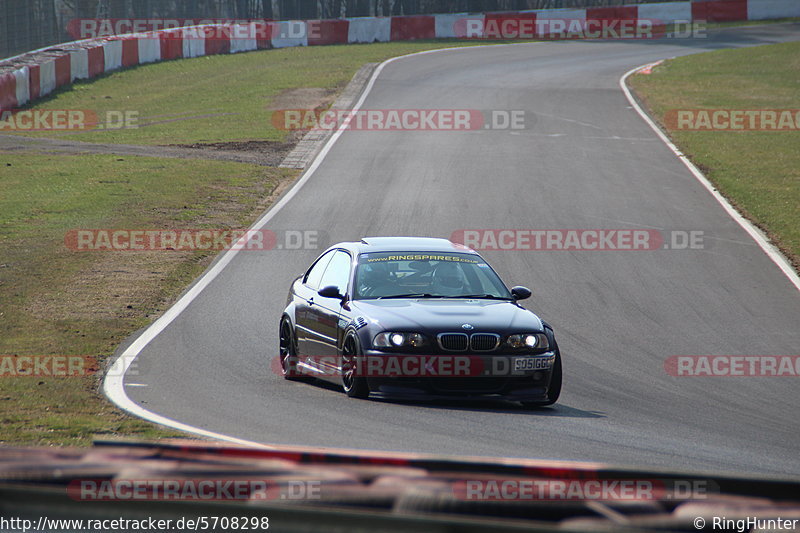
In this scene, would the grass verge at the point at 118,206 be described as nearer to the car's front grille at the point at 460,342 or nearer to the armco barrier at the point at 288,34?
the car's front grille at the point at 460,342

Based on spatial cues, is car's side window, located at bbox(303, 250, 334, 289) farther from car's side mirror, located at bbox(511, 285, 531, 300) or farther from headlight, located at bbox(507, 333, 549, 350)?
headlight, located at bbox(507, 333, 549, 350)

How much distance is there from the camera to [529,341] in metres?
9.33

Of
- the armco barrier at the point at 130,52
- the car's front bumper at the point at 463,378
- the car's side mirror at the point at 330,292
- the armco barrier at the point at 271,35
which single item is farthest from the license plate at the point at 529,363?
the armco barrier at the point at 130,52

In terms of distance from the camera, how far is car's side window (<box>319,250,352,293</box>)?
1068 centimetres

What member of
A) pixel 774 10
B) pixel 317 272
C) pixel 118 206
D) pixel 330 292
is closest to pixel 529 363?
pixel 330 292

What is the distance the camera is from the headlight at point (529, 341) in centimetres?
928

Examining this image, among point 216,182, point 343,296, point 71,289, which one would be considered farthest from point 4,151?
point 343,296

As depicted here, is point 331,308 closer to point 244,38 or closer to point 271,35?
point 244,38

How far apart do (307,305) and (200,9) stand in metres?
45.7

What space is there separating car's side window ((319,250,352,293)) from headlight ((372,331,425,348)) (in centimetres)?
138

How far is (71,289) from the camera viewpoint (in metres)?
14.8

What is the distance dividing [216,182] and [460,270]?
47.1ft

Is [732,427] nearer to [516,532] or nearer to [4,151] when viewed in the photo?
[516,532]

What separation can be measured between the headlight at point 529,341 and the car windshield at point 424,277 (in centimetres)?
113
